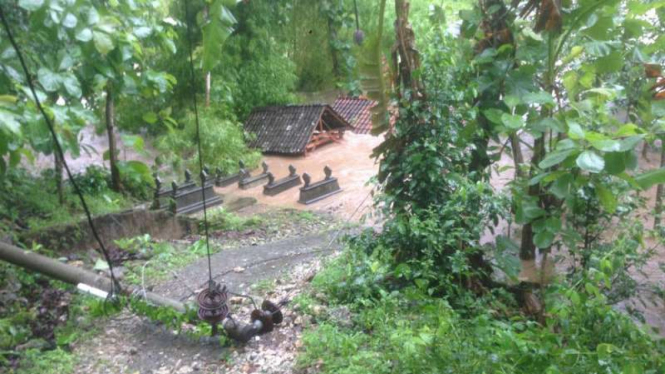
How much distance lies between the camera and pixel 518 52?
248 centimetres

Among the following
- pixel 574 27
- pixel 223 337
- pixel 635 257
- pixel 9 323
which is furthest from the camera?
pixel 9 323

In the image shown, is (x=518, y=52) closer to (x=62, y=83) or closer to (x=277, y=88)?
(x=62, y=83)

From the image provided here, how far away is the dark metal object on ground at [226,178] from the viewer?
1108 cm

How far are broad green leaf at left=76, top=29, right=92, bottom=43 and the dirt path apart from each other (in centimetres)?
169

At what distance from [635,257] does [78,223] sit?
4.80 meters

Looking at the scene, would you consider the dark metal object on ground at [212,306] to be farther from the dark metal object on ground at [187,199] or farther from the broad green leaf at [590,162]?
the dark metal object on ground at [187,199]

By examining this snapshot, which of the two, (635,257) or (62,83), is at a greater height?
(62,83)

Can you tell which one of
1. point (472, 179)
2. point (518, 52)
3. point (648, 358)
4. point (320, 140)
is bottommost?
point (320, 140)

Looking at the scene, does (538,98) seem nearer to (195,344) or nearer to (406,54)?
(406,54)

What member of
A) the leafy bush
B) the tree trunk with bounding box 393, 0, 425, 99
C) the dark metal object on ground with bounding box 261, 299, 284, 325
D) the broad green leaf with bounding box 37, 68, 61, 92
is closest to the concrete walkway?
the dark metal object on ground with bounding box 261, 299, 284, 325

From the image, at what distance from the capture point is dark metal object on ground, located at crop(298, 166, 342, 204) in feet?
32.0

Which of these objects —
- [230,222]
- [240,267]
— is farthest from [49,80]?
[230,222]

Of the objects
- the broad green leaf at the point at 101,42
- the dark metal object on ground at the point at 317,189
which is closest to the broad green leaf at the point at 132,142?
the broad green leaf at the point at 101,42

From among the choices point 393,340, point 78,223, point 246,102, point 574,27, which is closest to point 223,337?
point 393,340
